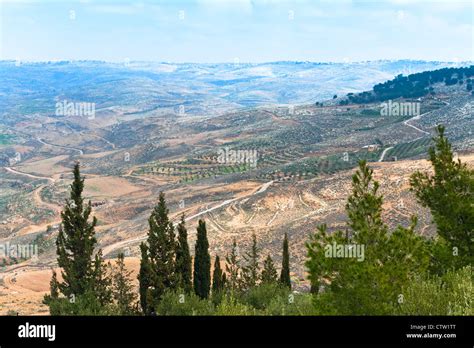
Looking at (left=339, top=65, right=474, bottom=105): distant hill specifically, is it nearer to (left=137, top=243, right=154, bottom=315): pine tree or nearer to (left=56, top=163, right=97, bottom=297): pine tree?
(left=137, top=243, right=154, bottom=315): pine tree

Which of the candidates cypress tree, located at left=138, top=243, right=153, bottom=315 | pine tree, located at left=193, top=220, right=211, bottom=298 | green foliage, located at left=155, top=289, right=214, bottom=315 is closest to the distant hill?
pine tree, located at left=193, top=220, right=211, bottom=298

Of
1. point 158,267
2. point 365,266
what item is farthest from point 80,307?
point 365,266

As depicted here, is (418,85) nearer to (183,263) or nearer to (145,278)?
(183,263)

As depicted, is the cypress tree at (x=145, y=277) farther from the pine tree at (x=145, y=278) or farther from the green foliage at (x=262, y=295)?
the green foliage at (x=262, y=295)
